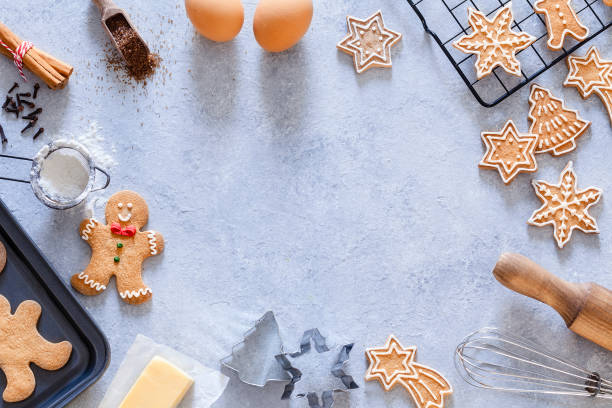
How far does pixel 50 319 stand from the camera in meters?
1.32

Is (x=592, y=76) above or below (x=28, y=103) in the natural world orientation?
below

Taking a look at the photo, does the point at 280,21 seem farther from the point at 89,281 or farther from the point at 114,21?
the point at 89,281

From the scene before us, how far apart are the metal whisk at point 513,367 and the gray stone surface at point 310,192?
0.02 m

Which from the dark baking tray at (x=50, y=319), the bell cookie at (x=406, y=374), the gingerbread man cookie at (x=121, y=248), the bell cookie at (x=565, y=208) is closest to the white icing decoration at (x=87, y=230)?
the gingerbread man cookie at (x=121, y=248)

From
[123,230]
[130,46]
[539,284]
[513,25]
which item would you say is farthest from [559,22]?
[123,230]

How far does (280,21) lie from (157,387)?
72 centimetres

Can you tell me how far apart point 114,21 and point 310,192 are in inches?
20.1

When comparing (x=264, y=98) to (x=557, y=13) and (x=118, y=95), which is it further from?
(x=557, y=13)

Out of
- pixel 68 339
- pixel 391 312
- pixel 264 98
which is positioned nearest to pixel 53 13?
pixel 264 98

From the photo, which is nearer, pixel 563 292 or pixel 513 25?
pixel 563 292

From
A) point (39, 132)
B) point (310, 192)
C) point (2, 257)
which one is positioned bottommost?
point (310, 192)

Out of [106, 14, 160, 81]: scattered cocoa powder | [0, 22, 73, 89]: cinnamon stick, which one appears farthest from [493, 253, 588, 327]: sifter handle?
A: [0, 22, 73, 89]: cinnamon stick

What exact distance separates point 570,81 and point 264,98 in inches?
24.4

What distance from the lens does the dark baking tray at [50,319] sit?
129 centimetres
